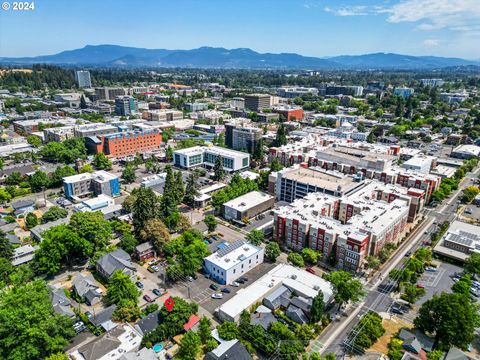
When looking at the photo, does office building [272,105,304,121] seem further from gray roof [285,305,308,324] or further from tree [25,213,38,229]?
gray roof [285,305,308,324]

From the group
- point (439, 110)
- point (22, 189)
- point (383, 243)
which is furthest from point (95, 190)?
point (439, 110)

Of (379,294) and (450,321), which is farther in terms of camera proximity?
(379,294)

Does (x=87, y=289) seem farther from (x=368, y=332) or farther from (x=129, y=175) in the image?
(x=129, y=175)

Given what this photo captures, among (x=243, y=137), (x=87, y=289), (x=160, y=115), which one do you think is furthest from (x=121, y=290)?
(x=160, y=115)

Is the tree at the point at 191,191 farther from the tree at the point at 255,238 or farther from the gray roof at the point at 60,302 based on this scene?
the gray roof at the point at 60,302

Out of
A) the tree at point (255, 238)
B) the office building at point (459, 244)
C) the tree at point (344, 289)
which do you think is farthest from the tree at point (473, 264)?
the tree at point (255, 238)

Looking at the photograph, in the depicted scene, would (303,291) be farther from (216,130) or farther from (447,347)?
(216,130)
